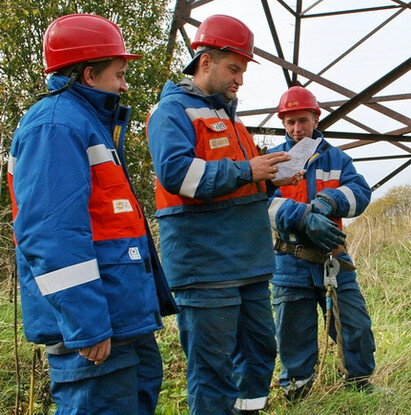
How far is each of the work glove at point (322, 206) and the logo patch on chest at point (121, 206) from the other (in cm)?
148

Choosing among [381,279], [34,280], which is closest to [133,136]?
[381,279]

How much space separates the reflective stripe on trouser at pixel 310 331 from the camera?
3658 millimetres

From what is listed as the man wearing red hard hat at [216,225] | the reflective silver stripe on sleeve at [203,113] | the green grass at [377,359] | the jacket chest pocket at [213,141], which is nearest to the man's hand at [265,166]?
the man wearing red hard hat at [216,225]


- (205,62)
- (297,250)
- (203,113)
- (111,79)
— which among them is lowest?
(297,250)

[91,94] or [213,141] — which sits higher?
[91,94]

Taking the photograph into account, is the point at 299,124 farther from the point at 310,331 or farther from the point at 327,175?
the point at 310,331

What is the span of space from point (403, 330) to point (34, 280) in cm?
332

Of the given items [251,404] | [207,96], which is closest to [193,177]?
[207,96]

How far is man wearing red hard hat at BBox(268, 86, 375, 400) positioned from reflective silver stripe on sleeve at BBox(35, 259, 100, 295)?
1.70 metres

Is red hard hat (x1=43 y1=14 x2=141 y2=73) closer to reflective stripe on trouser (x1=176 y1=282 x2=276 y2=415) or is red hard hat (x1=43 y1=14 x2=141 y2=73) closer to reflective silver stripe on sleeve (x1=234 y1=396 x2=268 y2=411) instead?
reflective stripe on trouser (x1=176 y1=282 x2=276 y2=415)

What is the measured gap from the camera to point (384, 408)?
3.39 meters

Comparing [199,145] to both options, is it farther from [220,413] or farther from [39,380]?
[39,380]

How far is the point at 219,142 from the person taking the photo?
2.96 meters

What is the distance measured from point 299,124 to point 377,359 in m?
1.57
